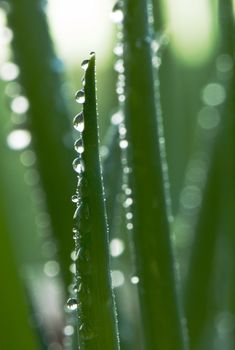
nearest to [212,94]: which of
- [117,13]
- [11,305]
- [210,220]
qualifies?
[210,220]

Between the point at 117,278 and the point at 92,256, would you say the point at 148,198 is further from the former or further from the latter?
the point at 117,278

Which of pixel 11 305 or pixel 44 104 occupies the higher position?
pixel 44 104

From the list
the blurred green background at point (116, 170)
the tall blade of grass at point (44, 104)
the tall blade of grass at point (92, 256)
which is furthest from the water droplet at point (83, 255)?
the tall blade of grass at point (44, 104)

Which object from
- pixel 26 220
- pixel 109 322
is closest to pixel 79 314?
pixel 109 322

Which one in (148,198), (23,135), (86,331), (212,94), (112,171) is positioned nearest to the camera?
(86,331)

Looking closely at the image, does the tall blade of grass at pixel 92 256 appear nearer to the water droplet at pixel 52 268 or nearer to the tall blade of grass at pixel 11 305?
the tall blade of grass at pixel 11 305

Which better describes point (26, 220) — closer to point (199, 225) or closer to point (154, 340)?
point (199, 225)
